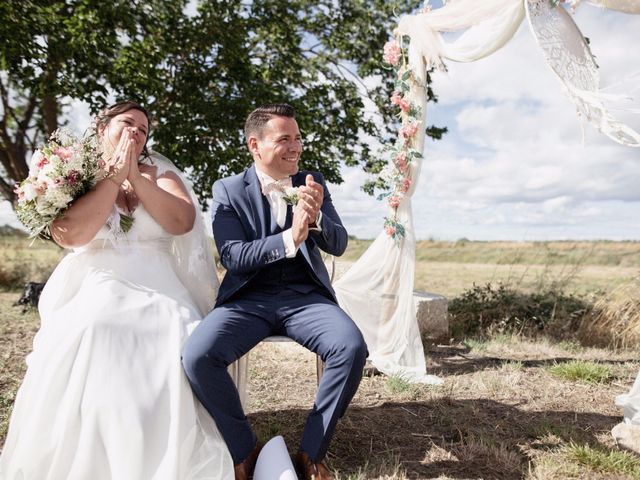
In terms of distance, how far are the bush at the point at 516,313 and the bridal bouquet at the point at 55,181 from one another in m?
5.71

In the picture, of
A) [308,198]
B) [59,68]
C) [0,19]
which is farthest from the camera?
[59,68]

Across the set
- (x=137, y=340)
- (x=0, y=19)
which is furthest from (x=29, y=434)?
(x=0, y=19)

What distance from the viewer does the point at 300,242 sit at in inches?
121

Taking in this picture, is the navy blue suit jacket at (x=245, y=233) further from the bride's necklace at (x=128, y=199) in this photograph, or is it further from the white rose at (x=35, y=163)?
the white rose at (x=35, y=163)

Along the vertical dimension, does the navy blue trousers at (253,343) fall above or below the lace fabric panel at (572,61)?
below

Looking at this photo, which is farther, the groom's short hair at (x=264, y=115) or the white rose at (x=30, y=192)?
the groom's short hair at (x=264, y=115)

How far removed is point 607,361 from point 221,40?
261 inches

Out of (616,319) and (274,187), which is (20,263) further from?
(616,319)

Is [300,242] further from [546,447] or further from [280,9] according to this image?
[280,9]

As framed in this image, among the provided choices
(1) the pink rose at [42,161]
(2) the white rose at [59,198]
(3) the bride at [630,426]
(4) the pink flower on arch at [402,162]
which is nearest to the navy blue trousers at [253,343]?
→ (2) the white rose at [59,198]

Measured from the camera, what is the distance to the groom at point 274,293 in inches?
114

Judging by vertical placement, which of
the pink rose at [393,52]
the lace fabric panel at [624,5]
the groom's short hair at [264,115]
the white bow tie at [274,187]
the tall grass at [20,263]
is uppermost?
the lace fabric panel at [624,5]

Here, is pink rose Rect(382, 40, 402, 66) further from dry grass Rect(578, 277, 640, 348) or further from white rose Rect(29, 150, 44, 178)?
dry grass Rect(578, 277, 640, 348)

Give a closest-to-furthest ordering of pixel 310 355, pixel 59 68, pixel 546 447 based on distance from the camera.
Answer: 1. pixel 546 447
2. pixel 310 355
3. pixel 59 68
